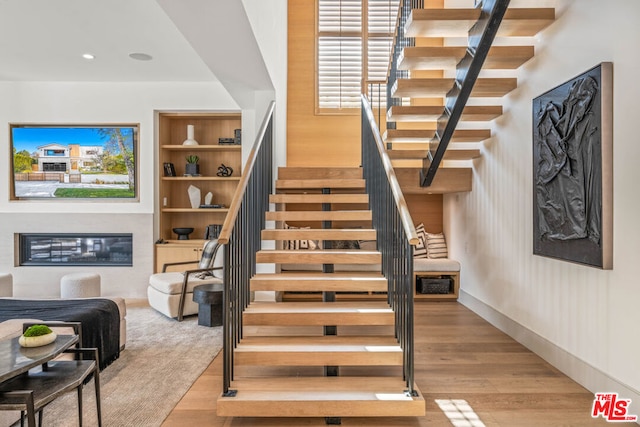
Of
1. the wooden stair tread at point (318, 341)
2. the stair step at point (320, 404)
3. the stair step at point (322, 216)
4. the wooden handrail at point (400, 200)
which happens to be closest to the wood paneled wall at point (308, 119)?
the stair step at point (322, 216)

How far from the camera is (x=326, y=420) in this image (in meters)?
2.38

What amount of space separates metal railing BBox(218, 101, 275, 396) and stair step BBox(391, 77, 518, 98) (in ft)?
4.49

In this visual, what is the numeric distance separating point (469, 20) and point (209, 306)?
361 centimetres

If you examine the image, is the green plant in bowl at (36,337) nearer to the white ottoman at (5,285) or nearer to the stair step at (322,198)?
the stair step at (322,198)

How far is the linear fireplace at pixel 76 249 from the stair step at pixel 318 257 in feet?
11.1

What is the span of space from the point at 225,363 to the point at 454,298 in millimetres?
3842

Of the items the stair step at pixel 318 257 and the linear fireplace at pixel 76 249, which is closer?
the stair step at pixel 318 257

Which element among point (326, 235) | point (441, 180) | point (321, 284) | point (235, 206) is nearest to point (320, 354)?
point (321, 284)

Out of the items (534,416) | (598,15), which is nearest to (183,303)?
(534,416)

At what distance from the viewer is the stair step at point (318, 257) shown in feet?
10.7

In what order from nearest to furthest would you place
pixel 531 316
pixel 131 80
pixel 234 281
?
pixel 234 281 → pixel 531 316 → pixel 131 80

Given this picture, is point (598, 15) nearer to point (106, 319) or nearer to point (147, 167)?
point (106, 319)

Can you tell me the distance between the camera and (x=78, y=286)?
4672mm

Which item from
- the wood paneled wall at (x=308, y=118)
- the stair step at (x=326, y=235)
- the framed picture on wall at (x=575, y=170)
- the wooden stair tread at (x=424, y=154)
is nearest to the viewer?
the framed picture on wall at (x=575, y=170)
